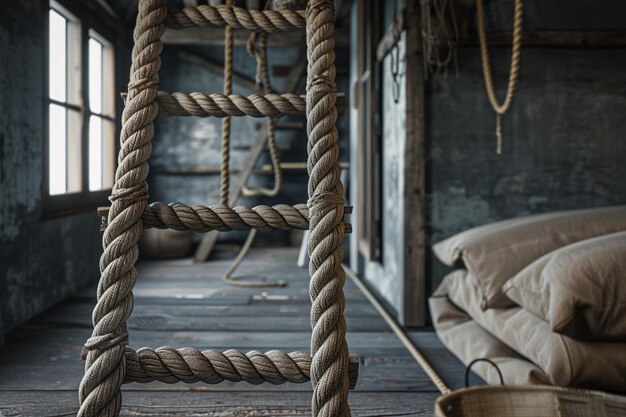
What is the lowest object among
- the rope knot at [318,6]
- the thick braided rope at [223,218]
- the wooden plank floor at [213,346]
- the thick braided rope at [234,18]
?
the wooden plank floor at [213,346]

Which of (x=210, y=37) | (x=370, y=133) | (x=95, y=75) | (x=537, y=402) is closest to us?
(x=537, y=402)

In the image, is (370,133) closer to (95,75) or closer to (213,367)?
(95,75)

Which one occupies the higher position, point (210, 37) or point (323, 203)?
point (210, 37)

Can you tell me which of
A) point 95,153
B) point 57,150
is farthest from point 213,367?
point 95,153

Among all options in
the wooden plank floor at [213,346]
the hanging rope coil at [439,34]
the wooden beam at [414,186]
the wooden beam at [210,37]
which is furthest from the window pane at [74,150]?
the hanging rope coil at [439,34]

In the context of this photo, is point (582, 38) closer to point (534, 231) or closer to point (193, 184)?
point (534, 231)

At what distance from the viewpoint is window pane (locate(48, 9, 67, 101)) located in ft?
12.7

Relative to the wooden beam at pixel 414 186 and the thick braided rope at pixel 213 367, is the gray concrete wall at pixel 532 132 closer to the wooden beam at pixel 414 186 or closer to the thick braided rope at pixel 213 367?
the wooden beam at pixel 414 186

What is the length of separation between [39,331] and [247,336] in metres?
1.02

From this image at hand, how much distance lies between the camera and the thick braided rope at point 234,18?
4.09 feet

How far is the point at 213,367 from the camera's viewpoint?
116 cm

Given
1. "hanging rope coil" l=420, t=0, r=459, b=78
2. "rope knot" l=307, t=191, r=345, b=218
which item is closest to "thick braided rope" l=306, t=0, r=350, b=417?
"rope knot" l=307, t=191, r=345, b=218

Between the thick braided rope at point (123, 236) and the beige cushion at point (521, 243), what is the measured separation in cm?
138

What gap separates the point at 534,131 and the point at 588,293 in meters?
1.55
